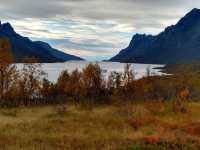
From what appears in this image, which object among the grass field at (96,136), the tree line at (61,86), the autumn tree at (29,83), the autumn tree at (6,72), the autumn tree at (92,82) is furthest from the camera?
the autumn tree at (92,82)

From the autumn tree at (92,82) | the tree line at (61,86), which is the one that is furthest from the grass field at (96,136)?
the autumn tree at (92,82)

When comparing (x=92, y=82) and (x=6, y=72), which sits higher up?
(x=6, y=72)

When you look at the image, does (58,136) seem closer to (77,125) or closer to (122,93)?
(77,125)

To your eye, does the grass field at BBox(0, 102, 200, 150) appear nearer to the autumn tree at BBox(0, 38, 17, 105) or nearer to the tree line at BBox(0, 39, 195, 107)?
the tree line at BBox(0, 39, 195, 107)

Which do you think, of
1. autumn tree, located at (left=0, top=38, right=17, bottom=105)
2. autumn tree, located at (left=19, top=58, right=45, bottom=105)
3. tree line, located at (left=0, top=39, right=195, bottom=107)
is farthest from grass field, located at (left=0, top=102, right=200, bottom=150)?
autumn tree, located at (left=19, top=58, right=45, bottom=105)

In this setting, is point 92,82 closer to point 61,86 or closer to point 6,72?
point 61,86

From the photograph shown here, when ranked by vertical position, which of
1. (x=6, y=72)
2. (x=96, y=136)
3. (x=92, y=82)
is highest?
(x=6, y=72)

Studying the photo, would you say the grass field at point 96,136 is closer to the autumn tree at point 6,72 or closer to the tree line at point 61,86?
the tree line at point 61,86

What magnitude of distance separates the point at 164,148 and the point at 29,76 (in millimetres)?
67882

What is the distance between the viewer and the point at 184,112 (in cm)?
4472

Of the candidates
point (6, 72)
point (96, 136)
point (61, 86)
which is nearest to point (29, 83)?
point (6, 72)

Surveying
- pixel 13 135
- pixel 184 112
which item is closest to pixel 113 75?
pixel 184 112

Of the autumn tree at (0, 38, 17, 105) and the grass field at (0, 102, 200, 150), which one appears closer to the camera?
the grass field at (0, 102, 200, 150)

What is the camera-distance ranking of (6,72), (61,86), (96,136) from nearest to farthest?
(96,136), (6,72), (61,86)
